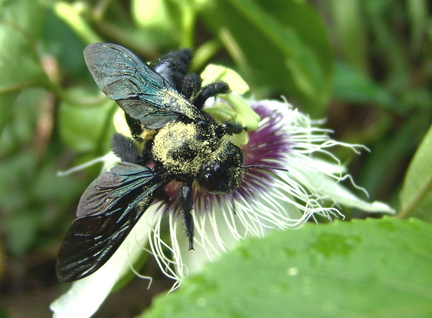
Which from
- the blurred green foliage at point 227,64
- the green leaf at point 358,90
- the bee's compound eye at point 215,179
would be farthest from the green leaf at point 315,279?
the green leaf at point 358,90

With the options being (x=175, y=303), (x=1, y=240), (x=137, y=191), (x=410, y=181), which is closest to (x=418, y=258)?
(x=175, y=303)

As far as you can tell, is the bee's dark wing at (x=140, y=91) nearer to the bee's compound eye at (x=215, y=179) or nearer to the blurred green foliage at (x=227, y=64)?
the bee's compound eye at (x=215, y=179)

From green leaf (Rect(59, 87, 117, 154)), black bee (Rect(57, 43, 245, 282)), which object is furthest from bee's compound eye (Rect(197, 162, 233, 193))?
green leaf (Rect(59, 87, 117, 154))

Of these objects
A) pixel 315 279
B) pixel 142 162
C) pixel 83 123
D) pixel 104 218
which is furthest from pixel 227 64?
pixel 315 279

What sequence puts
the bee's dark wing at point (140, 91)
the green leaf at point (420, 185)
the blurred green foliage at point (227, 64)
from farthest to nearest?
the blurred green foliage at point (227, 64) < the green leaf at point (420, 185) < the bee's dark wing at point (140, 91)

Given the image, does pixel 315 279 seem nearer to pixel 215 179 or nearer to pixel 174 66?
pixel 215 179
